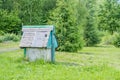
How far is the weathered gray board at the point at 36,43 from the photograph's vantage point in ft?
38.0

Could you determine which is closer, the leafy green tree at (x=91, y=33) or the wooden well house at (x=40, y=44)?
the wooden well house at (x=40, y=44)

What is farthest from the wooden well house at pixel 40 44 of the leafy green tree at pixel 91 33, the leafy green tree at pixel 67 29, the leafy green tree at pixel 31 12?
the leafy green tree at pixel 31 12

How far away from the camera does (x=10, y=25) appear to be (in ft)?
122

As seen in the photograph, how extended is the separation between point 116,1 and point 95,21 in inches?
199

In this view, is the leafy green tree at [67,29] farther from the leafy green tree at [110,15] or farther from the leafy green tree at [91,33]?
the leafy green tree at [91,33]

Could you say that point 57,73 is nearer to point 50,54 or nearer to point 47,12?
point 50,54

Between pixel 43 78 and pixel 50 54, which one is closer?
pixel 43 78

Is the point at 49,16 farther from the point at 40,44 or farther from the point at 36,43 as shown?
the point at 40,44

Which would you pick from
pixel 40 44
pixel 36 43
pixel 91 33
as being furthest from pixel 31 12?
pixel 40 44

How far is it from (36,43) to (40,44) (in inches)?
8.5

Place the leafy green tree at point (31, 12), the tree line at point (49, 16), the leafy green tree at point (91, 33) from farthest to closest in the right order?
the leafy green tree at point (31, 12) → the leafy green tree at point (91, 33) → the tree line at point (49, 16)

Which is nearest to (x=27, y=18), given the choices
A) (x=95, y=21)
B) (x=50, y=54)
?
(x=95, y=21)

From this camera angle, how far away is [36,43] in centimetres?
1173

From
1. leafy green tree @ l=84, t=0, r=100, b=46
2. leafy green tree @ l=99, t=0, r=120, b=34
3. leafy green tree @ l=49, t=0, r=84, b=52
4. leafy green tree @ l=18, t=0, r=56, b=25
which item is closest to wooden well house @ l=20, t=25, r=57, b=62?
leafy green tree @ l=49, t=0, r=84, b=52
